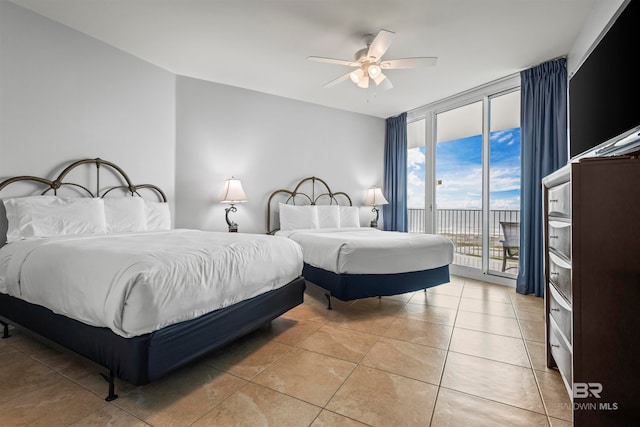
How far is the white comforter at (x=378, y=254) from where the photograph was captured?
9.21 ft

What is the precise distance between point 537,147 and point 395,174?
2344 mm

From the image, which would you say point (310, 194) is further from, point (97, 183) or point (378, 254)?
point (97, 183)

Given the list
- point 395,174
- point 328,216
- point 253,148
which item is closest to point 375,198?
point 395,174

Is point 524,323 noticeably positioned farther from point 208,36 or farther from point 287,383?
point 208,36

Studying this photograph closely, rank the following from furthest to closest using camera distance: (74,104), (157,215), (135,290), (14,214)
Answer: (157,215) → (74,104) → (14,214) → (135,290)

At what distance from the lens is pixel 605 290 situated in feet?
3.95

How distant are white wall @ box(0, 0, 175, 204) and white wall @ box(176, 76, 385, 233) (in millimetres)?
246

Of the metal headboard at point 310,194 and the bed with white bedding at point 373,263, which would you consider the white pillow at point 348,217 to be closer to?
the metal headboard at point 310,194

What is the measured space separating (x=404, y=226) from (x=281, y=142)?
8.54 ft

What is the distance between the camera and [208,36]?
294 centimetres

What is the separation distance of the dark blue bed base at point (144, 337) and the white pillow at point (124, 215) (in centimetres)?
93

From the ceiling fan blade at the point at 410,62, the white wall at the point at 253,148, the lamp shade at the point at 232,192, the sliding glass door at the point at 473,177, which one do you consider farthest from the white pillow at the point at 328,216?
the ceiling fan blade at the point at 410,62

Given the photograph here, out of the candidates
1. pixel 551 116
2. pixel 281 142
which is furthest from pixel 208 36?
pixel 551 116

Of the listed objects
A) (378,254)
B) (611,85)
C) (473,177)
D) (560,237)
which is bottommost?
(378,254)
